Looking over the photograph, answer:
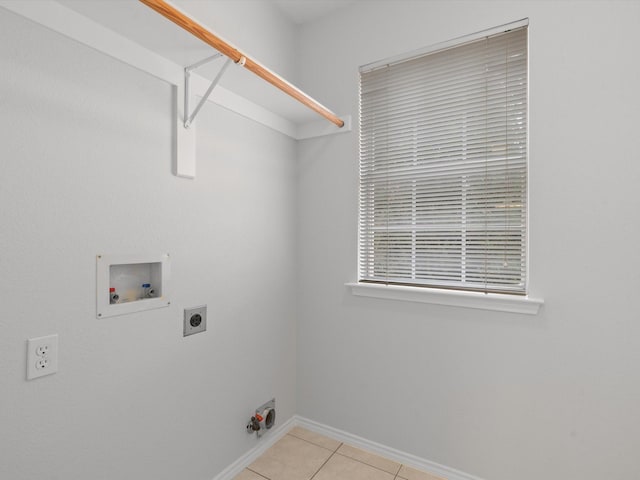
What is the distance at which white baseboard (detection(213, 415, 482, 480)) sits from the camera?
1685 millimetres

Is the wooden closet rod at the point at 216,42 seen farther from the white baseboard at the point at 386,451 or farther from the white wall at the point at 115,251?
the white baseboard at the point at 386,451

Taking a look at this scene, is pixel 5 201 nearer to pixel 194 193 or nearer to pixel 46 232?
pixel 46 232

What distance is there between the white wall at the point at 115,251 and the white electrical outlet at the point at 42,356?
0.02m

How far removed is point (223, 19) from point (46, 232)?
4.31ft

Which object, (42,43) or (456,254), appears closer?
(42,43)

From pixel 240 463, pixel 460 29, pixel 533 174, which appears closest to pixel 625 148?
pixel 533 174

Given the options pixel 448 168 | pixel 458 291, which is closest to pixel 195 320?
pixel 458 291

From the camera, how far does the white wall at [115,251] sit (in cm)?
99

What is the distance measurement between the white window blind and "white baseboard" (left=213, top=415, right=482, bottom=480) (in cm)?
95

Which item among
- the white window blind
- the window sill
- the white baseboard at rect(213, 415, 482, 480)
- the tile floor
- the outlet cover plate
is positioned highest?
the white window blind

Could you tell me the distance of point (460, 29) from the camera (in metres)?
1.67

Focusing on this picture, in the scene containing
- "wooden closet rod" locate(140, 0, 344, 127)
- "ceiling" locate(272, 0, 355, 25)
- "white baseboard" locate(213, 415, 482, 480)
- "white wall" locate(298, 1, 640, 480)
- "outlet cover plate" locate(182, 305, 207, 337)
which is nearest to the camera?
"wooden closet rod" locate(140, 0, 344, 127)

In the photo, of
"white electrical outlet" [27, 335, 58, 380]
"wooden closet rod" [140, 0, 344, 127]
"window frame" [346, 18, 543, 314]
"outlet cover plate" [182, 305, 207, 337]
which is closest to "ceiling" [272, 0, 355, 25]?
"window frame" [346, 18, 543, 314]

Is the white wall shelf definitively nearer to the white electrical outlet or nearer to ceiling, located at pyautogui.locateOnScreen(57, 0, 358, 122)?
ceiling, located at pyautogui.locateOnScreen(57, 0, 358, 122)
